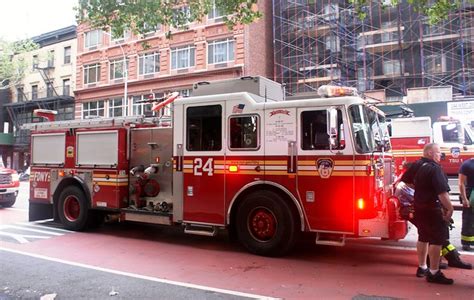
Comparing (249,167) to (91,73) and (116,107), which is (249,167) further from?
(91,73)

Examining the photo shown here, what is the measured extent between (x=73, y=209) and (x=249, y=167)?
4921 mm

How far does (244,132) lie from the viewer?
7445 millimetres

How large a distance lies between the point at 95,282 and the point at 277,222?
2923 mm

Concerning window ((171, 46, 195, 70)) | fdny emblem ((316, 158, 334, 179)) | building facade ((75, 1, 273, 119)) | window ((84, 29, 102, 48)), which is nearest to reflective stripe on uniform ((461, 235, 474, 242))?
fdny emblem ((316, 158, 334, 179))

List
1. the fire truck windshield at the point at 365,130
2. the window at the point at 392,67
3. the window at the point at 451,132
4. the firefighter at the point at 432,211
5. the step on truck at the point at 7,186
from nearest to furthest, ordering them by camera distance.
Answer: the firefighter at the point at 432,211 → the fire truck windshield at the point at 365,130 → the window at the point at 451,132 → the step on truck at the point at 7,186 → the window at the point at 392,67

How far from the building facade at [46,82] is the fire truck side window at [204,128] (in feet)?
116

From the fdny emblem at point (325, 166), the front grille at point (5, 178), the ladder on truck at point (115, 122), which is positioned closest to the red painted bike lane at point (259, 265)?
the fdny emblem at point (325, 166)

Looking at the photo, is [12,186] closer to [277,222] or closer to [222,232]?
[222,232]

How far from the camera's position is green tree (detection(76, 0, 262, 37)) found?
9.48 m

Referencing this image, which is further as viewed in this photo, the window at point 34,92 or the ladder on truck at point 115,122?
the window at point 34,92

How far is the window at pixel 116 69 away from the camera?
36.0 metres

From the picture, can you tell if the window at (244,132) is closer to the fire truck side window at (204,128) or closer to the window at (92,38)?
the fire truck side window at (204,128)

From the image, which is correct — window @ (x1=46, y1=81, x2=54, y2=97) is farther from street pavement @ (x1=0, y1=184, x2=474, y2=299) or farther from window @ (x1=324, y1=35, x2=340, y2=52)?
street pavement @ (x1=0, y1=184, x2=474, y2=299)

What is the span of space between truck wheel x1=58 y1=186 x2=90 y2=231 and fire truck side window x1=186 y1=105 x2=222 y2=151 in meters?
3.25
